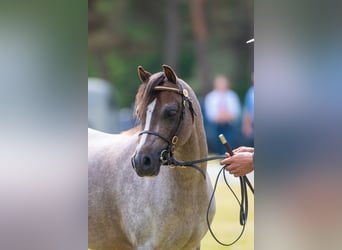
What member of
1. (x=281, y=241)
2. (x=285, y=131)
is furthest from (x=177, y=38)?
(x=281, y=241)

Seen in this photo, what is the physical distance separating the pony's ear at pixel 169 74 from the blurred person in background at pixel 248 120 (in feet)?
0.92

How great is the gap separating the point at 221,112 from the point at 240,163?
0.80 feet

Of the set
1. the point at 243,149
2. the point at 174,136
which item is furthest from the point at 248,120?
the point at 174,136

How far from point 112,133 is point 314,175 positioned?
4.08 ft

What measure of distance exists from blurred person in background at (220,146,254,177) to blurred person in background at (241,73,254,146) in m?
0.06

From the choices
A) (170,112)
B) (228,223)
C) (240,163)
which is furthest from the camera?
(228,223)

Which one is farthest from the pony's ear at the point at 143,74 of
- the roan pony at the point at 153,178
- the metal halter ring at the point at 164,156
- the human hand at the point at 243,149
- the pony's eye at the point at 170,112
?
the human hand at the point at 243,149

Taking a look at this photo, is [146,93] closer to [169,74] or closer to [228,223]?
[169,74]

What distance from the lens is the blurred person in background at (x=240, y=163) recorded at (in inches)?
84.6

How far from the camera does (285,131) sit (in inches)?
65.2

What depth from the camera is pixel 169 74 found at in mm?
2266

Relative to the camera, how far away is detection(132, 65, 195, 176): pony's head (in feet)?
7.30

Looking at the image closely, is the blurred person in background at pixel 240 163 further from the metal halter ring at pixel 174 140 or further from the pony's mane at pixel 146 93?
the pony's mane at pixel 146 93

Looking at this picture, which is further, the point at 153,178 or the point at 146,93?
the point at 153,178
